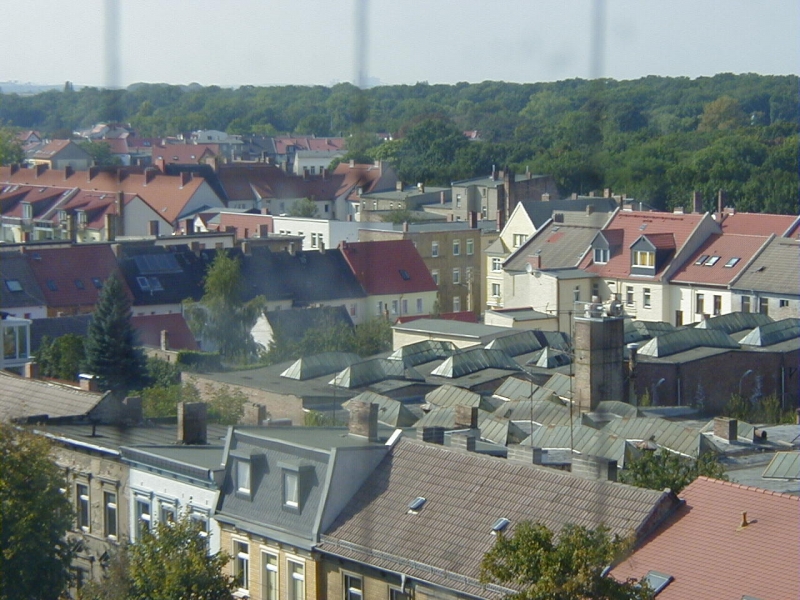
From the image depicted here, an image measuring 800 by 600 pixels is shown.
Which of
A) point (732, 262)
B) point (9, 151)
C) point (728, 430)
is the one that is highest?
point (9, 151)

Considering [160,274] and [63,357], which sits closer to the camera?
[63,357]

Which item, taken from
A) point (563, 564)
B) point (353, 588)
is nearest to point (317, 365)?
point (353, 588)

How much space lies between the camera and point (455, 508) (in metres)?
5.03

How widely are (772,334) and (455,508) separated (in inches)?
281

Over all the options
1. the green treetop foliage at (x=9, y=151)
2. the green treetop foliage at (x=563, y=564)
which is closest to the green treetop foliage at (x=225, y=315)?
the green treetop foliage at (x=563, y=564)

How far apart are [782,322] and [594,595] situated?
8981mm

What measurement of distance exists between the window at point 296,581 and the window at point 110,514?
1308 mm

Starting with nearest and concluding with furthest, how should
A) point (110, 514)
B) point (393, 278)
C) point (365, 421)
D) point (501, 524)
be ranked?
point (501, 524) → point (365, 421) → point (110, 514) → point (393, 278)

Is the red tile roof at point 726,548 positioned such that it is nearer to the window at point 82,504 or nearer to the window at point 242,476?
the window at point 242,476

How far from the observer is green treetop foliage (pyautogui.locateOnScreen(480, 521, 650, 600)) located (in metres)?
3.28

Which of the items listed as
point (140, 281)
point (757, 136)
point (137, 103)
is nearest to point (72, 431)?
point (140, 281)

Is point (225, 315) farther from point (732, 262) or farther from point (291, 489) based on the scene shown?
point (291, 489)

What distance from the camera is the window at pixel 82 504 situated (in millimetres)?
6395

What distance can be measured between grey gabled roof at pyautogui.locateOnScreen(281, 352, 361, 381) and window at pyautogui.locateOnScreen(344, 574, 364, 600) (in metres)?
5.55
